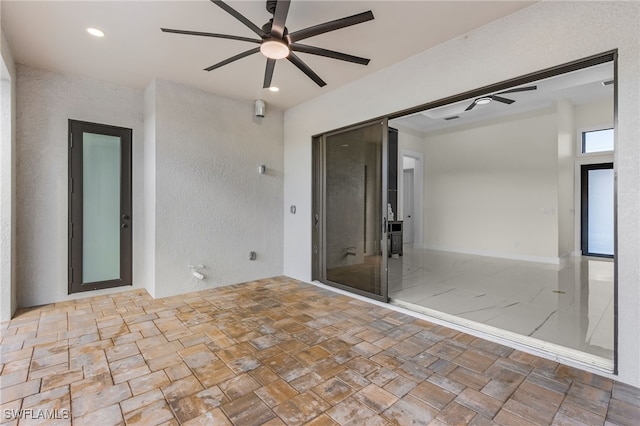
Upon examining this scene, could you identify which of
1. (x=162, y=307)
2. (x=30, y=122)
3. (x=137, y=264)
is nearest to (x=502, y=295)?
(x=162, y=307)

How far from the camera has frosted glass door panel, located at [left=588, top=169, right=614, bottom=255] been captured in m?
6.75

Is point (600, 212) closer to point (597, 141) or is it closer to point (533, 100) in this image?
point (597, 141)

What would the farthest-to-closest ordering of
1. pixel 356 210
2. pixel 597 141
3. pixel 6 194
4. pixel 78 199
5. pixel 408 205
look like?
pixel 408 205 → pixel 597 141 → pixel 356 210 → pixel 78 199 → pixel 6 194

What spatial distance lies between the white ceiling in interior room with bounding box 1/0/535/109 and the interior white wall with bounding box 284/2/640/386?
0.47 feet

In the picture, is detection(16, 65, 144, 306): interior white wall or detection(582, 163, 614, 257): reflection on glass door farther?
detection(582, 163, 614, 257): reflection on glass door

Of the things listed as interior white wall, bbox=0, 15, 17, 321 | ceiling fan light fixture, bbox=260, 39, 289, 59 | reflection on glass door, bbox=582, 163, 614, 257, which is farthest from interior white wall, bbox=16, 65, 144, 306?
reflection on glass door, bbox=582, 163, 614, 257

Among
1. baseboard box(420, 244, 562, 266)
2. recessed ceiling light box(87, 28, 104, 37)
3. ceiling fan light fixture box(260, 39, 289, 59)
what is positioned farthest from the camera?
baseboard box(420, 244, 562, 266)

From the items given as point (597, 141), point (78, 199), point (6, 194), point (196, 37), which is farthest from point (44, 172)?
point (597, 141)

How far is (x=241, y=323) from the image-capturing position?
301cm

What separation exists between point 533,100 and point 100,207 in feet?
26.4

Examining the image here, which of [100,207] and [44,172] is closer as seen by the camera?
[44,172]

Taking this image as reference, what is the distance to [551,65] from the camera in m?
2.32
